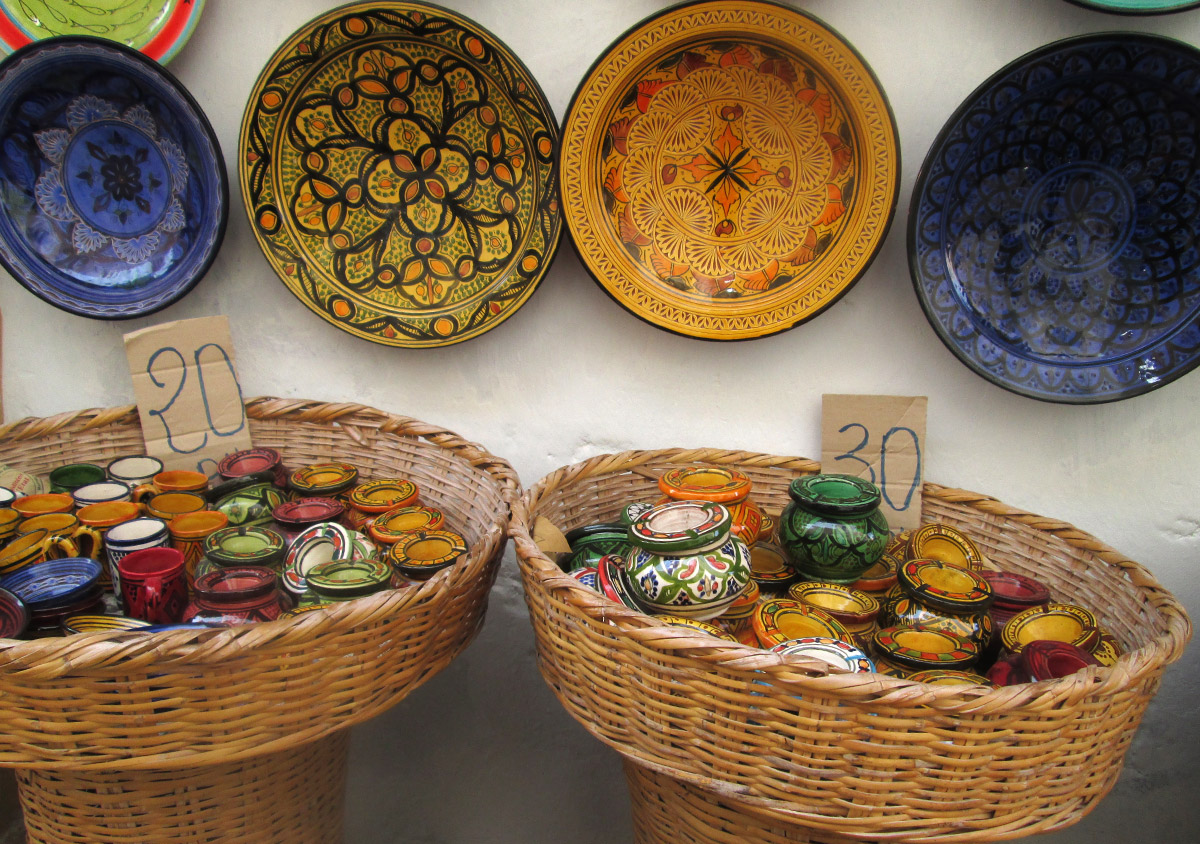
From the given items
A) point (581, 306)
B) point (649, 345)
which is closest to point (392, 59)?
point (581, 306)

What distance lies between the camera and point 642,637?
0.78 meters

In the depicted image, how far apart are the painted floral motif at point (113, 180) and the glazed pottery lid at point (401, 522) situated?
0.74 meters

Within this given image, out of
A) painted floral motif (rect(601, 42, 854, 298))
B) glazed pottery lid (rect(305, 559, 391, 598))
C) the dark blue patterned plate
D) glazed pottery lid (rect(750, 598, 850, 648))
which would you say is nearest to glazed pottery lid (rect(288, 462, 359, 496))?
glazed pottery lid (rect(305, 559, 391, 598))

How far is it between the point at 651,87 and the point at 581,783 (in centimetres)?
142

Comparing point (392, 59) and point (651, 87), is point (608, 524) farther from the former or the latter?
point (392, 59)

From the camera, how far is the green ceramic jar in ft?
3.37

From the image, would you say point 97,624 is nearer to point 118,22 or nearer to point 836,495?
point 836,495

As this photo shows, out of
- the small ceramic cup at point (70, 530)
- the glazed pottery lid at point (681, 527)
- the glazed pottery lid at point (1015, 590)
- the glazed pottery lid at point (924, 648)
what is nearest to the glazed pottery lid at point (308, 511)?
the small ceramic cup at point (70, 530)

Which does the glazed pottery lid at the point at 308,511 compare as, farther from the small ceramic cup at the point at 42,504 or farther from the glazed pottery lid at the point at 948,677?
the glazed pottery lid at the point at 948,677

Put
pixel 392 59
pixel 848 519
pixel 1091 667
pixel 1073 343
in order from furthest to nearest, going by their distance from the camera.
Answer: pixel 392 59 → pixel 1073 343 → pixel 848 519 → pixel 1091 667

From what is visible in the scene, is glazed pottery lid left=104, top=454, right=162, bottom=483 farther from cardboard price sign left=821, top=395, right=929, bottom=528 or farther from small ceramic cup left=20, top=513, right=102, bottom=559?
cardboard price sign left=821, top=395, right=929, bottom=528

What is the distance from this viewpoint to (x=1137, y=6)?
3.48 feet

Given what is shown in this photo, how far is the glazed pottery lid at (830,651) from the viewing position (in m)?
0.83

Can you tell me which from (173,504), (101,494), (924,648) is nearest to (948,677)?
(924,648)
